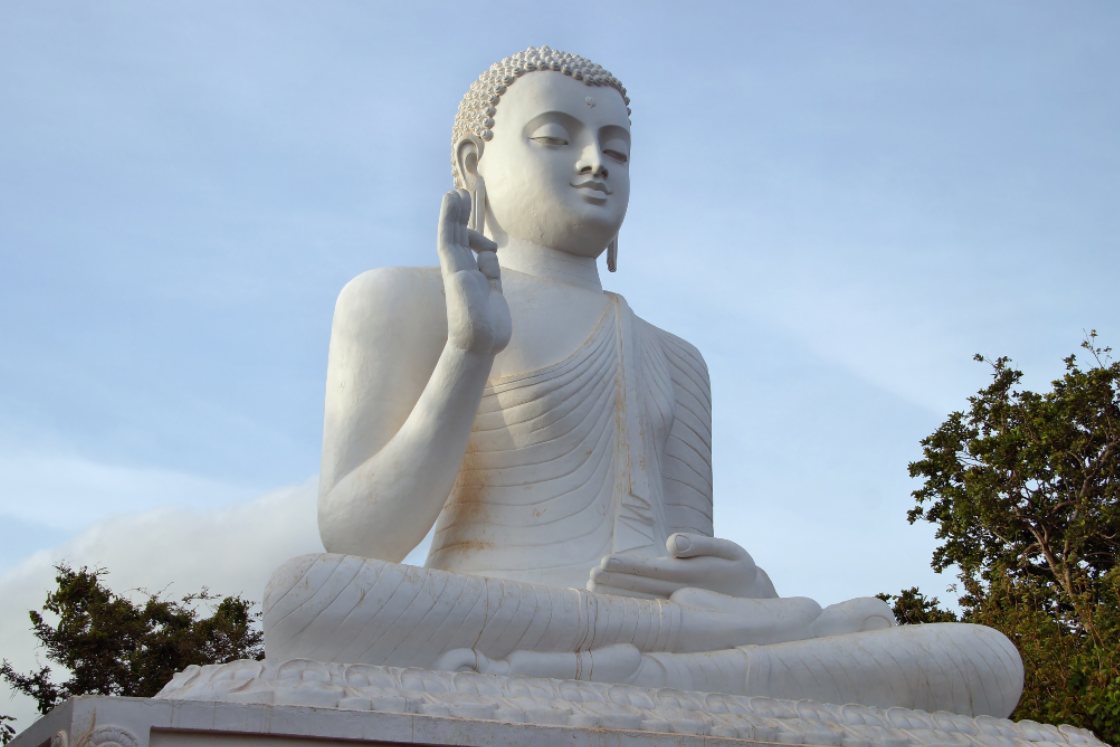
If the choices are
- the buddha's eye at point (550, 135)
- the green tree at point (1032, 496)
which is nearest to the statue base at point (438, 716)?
the buddha's eye at point (550, 135)

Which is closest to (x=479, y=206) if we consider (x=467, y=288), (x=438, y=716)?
(x=467, y=288)

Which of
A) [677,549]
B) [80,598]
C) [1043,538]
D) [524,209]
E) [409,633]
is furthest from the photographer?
[1043,538]

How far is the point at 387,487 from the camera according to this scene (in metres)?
6.37

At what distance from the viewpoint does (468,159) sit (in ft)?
25.6

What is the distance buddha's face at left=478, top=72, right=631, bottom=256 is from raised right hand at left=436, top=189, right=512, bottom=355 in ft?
3.15

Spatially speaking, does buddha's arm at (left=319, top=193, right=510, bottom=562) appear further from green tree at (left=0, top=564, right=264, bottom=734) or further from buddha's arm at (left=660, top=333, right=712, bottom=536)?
green tree at (left=0, top=564, right=264, bottom=734)

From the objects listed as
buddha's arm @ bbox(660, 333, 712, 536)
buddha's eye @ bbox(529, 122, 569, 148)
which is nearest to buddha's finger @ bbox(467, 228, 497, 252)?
buddha's eye @ bbox(529, 122, 569, 148)

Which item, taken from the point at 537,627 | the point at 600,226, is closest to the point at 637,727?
the point at 537,627

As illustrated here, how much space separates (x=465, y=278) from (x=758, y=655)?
1.89m

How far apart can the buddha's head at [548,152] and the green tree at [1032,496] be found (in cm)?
737

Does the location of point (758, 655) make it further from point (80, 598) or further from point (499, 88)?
point (80, 598)

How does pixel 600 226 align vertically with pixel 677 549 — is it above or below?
above

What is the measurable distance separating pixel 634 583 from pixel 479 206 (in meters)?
2.27

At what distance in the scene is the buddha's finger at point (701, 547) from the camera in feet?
21.2
